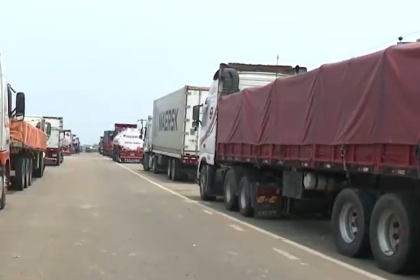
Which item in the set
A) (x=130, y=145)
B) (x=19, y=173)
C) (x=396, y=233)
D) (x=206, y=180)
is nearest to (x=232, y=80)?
(x=206, y=180)

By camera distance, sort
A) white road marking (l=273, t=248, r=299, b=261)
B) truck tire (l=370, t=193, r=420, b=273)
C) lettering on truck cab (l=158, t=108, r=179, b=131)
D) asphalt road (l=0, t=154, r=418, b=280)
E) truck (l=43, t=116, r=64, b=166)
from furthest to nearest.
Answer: truck (l=43, t=116, r=64, b=166)
lettering on truck cab (l=158, t=108, r=179, b=131)
white road marking (l=273, t=248, r=299, b=261)
asphalt road (l=0, t=154, r=418, b=280)
truck tire (l=370, t=193, r=420, b=273)

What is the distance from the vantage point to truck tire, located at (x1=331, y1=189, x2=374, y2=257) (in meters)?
9.70

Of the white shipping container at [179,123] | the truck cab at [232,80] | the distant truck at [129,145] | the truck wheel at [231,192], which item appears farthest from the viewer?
the distant truck at [129,145]

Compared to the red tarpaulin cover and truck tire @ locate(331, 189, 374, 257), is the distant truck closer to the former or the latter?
the red tarpaulin cover

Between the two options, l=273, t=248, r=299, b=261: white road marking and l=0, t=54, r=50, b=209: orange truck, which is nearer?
l=273, t=248, r=299, b=261: white road marking

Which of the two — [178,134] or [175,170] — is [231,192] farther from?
[175,170]

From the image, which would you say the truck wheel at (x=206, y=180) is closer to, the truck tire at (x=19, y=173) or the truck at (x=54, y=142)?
the truck tire at (x=19, y=173)

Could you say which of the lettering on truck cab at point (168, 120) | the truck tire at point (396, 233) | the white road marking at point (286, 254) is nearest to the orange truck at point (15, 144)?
the lettering on truck cab at point (168, 120)

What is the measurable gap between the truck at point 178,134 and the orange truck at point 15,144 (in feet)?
19.8

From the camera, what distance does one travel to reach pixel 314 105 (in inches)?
451

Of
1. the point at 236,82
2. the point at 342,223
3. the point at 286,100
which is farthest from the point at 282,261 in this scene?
the point at 236,82

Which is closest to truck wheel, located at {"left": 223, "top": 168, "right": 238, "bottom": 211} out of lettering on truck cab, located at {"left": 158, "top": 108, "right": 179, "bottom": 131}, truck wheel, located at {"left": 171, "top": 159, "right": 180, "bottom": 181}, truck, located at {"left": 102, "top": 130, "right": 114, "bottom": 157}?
truck wheel, located at {"left": 171, "top": 159, "right": 180, "bottom": 181}

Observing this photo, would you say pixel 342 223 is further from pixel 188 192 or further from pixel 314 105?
pixel 188 192

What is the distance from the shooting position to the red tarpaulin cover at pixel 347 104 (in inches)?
337
